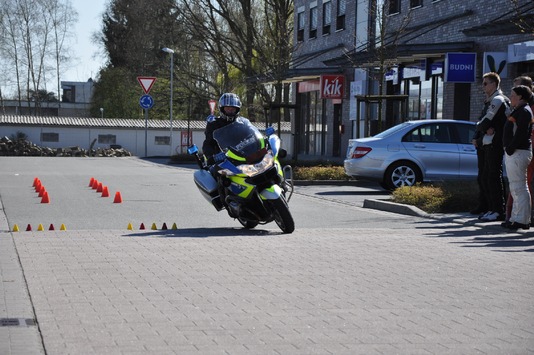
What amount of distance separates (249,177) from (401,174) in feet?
31.6

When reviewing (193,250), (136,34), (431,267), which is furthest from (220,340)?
(136,34)

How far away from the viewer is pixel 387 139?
22.4 meters

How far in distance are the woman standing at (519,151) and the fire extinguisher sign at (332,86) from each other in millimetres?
→ 28993

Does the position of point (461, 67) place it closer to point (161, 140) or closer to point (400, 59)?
point (400, 59)

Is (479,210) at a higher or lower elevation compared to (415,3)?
lower

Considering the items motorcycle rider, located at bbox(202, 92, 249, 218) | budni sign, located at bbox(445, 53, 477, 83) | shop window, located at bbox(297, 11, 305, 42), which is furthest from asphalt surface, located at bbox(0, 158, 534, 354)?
shop window, located at bbox(297, 11, 305, 42)

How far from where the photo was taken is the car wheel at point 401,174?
22297mm

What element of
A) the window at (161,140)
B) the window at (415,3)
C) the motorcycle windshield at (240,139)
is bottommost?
the window at (161,140)

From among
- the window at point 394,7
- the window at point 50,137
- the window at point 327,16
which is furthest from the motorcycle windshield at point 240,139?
the window at point 50,137

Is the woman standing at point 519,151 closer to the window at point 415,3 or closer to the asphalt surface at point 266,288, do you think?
the asphalt surface at point 266,288

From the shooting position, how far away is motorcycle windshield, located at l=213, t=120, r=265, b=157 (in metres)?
13.5

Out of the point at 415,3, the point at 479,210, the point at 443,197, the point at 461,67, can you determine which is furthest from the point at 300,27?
the point at 479,210

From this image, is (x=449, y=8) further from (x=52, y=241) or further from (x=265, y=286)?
(x=265, y=286)

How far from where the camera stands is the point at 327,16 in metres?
48.3
